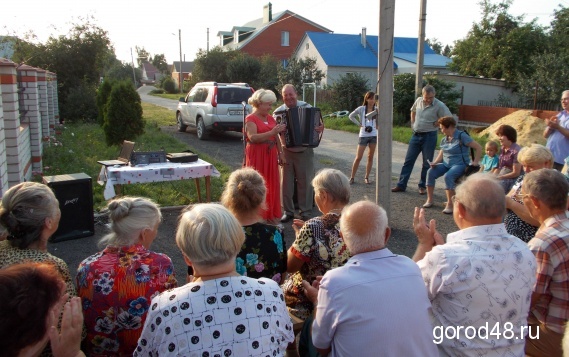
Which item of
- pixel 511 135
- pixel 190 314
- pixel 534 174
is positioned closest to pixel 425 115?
pixel 511 135

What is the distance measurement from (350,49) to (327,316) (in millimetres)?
39673

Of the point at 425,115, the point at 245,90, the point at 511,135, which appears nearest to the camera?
the point at 511,135

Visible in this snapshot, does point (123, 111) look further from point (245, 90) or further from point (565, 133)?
point (565, 133)

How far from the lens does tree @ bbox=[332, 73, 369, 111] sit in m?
22.7

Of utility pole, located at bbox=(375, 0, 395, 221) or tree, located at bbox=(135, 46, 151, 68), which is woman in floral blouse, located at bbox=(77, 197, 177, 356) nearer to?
utility pole, located at bbox=(375, 0, 395, 221)

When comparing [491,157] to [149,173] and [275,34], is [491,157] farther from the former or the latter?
[275,34]

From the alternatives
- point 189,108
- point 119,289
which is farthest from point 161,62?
point 119,289

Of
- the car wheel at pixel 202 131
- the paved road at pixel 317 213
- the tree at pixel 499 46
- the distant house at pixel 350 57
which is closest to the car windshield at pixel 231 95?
the car wheel at pixel 202 131

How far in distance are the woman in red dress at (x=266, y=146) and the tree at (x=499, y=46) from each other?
25.2 metres

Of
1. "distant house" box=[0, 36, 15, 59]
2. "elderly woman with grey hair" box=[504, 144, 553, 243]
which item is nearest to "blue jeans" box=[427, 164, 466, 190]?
"elderly woman with grey hair" box=[504, 144, 553, 243]

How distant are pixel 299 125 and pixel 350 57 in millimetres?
33842

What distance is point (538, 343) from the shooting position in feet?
9.35

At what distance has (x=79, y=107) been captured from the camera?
18.4 meters

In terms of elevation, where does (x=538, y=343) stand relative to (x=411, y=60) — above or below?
below
